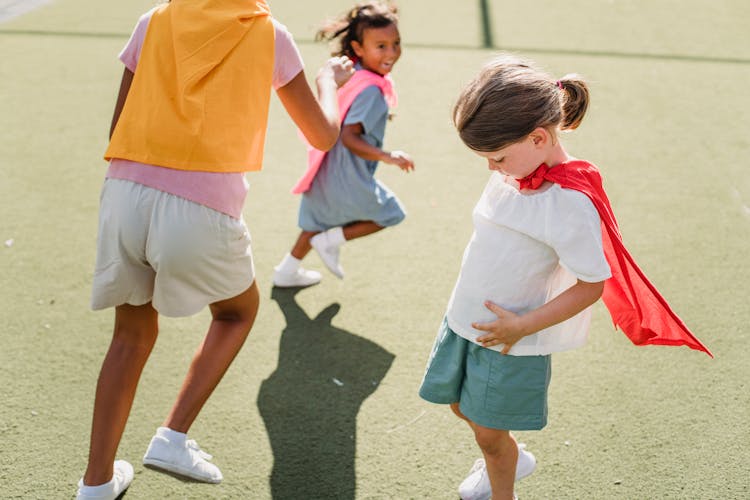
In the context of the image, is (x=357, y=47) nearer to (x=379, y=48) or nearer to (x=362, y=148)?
Answer: (x=379, y=48)

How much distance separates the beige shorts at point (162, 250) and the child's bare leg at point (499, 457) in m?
0.83

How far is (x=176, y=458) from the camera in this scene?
2.22 meters

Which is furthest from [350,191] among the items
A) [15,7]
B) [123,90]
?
[15,7]

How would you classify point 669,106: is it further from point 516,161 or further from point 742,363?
point 516,161

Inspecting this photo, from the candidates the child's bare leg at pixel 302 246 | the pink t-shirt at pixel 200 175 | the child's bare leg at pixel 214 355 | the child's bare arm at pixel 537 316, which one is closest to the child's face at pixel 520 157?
the child's bare arm at pixel 537 316

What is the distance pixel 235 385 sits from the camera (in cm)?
294

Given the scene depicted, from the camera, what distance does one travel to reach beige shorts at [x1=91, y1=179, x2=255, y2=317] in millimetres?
2064

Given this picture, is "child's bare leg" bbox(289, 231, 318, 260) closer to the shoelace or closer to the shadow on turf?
the shadow on turf

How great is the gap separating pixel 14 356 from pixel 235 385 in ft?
2.82

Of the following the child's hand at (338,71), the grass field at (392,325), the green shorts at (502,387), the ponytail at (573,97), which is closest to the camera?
the ponytail at (573,97)

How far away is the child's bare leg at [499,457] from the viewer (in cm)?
221

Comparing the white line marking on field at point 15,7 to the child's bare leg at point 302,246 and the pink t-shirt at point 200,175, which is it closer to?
the child's bare leg at point 302,246

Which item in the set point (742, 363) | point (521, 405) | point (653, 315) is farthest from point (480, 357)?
point (742, 363)

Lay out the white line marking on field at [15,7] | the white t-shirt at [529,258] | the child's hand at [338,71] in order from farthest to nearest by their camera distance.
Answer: the white line marking on field at [15,7]
the child's hand at [338,71]
the white t-shirt at [529,258]
